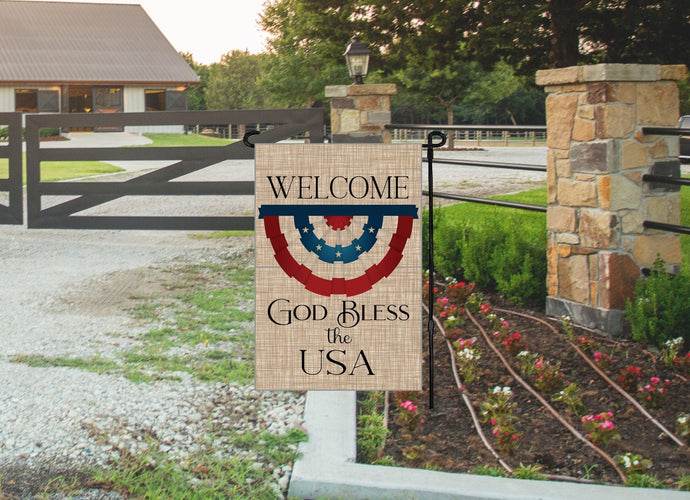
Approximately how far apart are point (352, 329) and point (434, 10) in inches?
412

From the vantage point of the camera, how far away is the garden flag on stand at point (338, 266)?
3584mm

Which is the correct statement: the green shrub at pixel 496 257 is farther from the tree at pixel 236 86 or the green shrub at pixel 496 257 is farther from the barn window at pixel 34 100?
the tree at pixel 236 86

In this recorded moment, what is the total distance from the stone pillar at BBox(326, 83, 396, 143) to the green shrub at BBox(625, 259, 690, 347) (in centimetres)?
396

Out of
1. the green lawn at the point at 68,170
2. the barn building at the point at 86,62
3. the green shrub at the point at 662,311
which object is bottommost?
the green shrub at the point at 662,311

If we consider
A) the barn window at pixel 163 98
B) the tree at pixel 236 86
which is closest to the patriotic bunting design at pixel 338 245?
the barn window at pixel 163 98

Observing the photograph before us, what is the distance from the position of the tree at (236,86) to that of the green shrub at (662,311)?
50.2 meters

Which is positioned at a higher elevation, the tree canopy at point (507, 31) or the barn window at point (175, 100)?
the barn window at point (175, 100)

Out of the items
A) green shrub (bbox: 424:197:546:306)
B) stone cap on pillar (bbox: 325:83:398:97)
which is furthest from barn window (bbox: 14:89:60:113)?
green shrub (bbox: 424:197:546:306)

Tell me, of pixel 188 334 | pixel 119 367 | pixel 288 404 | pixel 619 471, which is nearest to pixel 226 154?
pixel 188 334

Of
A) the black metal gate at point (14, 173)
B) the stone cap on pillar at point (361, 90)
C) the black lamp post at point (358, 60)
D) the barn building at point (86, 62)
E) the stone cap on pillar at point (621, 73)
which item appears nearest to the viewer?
the stone cap on pillar at point (621, 73)

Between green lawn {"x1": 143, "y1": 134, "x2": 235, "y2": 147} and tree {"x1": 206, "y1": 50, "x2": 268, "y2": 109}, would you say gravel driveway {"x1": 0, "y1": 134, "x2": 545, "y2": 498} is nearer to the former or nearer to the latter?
green lawn {"x1": 143, "y1": 134, "x2": 235, "y2": 147}

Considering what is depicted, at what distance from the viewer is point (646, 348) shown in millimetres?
5191

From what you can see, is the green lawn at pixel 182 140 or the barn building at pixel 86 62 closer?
the green lawn at pixel 182 140

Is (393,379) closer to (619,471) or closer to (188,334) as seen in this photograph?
(619,471)
